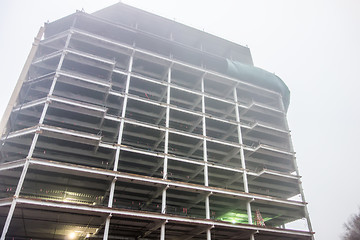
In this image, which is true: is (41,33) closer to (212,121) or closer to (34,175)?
(34,175)

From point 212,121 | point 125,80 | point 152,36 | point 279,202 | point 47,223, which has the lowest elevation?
point 47,223

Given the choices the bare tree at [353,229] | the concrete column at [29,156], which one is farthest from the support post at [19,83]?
the bare tree at [353,229]

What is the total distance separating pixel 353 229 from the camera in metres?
64.2

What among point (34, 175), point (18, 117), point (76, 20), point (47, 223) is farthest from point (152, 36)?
point (47, 223)

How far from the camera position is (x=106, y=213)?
79.8 ft

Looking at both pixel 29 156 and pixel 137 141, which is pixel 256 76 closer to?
pixel 137 141

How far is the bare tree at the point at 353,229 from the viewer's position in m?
61.6

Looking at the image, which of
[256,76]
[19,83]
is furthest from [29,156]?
[256,76]

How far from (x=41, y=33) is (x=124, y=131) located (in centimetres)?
1616

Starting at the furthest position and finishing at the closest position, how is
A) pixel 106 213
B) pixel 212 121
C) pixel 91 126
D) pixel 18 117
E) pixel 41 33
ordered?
pixel 212 121 → pixel 41 33 → pixel 91 126 → pixel 18 117 → pixel 106 213

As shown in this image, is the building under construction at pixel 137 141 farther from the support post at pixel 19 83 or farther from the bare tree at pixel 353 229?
the bare tree at pixel 353 229

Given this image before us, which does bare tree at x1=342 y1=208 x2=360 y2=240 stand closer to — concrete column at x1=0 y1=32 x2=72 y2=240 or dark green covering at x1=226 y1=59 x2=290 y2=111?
dark green covering at x1=226 y1=59 x2=290 y2=111

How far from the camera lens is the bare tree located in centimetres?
6164

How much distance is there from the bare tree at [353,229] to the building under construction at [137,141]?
3329 centimetres
